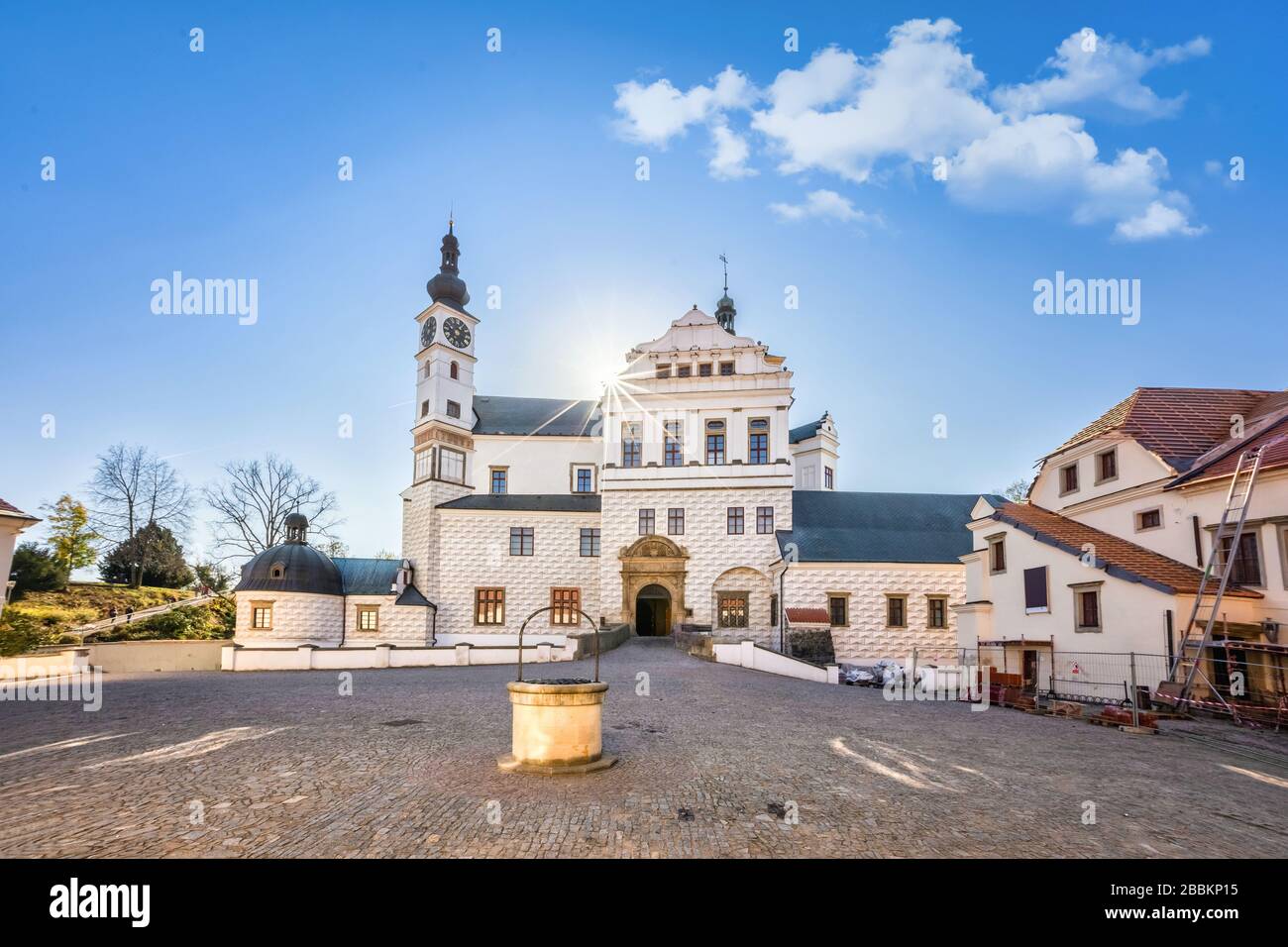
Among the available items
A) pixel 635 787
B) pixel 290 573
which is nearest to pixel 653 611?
pixel 290 573

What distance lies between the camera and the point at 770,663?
22781 millimetres

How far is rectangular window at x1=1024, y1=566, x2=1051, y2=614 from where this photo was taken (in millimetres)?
18859

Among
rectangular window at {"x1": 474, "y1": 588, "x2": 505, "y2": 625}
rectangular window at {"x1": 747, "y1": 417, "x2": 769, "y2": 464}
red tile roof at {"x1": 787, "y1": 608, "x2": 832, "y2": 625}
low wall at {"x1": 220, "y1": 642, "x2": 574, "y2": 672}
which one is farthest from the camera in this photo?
rectangular window at {"x1": 474, "y1": 588, "x2": 505, "y2": 625}

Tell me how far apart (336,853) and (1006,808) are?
640 cm

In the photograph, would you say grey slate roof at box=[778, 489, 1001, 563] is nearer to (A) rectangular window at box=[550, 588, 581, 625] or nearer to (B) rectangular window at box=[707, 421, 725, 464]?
(B) rectangular window at box=[707, 421, 725, 464]

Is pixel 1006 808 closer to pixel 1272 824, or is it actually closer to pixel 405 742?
pixel 1272 824

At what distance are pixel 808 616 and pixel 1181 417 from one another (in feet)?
46.8

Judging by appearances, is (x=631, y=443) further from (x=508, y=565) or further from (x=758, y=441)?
(x=508, y=565)

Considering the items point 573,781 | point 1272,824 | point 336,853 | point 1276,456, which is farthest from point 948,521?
point 336,853

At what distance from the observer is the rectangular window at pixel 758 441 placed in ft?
104

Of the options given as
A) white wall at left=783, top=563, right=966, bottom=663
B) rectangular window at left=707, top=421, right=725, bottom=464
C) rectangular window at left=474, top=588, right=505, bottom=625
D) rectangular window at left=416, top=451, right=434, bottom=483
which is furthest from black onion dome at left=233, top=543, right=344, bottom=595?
white wall at left=783, top=563, right=966, bottom=663

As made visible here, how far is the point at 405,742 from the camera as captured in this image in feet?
32.2

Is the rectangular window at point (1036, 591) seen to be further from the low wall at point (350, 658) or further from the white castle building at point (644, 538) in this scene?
the low wall at point (350, 658)

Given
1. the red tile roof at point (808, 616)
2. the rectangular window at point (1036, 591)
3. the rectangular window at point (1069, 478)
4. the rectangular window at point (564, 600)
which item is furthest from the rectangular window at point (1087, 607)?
the rectangular window at point (564, 600)
